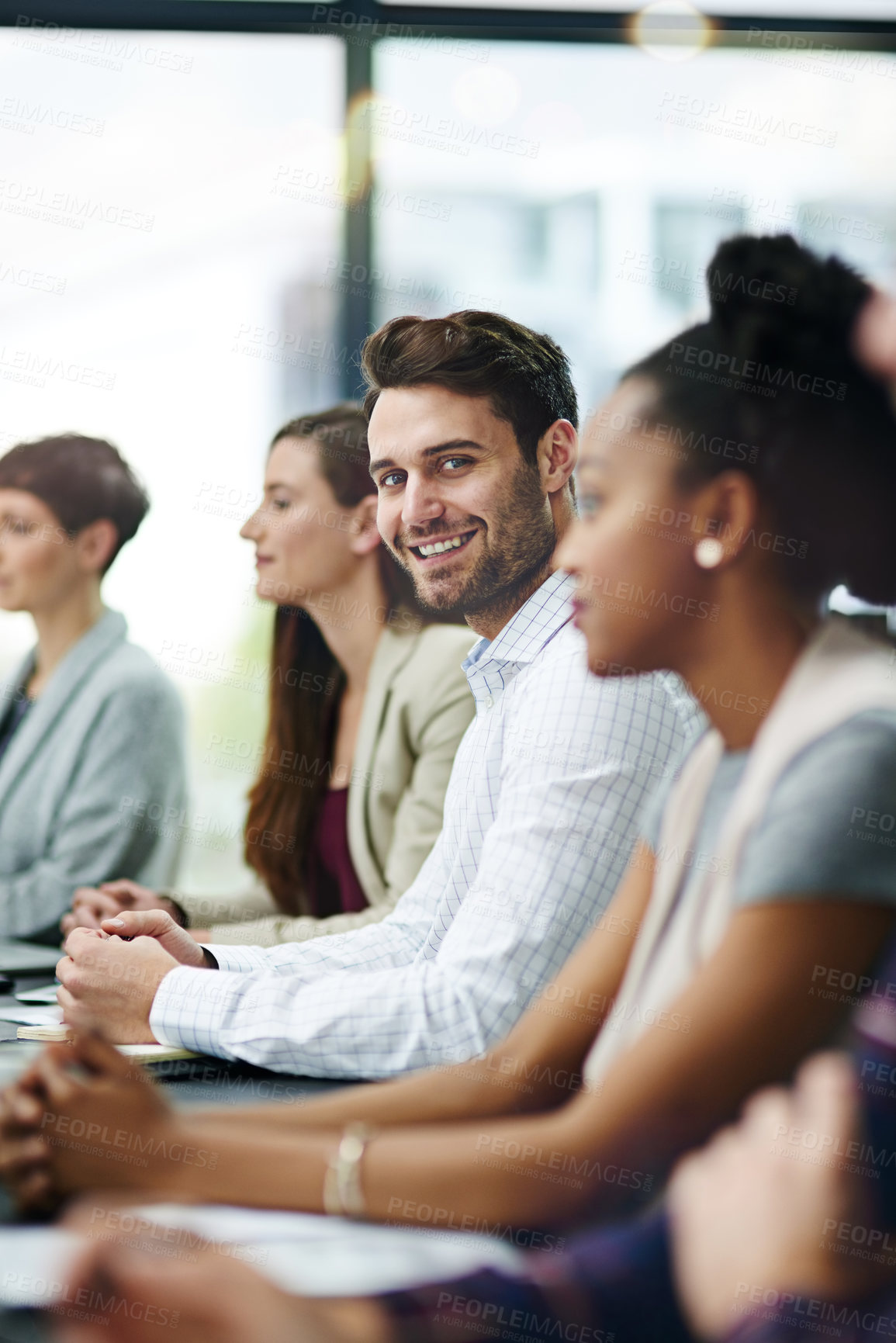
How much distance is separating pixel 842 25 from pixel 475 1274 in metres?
2.43

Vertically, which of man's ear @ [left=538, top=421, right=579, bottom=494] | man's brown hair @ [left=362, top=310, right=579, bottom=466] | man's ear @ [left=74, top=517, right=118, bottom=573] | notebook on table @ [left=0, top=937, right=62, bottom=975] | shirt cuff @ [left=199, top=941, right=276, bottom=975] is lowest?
notebook on table @ [left=0, top=937, right=62, bottom=975]

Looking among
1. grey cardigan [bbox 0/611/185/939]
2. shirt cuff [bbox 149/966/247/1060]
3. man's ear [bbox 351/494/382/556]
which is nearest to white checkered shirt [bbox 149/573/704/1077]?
shirt cuff [bbox 149/966/247/1060]

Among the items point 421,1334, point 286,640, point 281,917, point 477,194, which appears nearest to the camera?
point 421,1334

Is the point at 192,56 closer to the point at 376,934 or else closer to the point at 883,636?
the point at 376,934

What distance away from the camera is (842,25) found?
7.57 feet

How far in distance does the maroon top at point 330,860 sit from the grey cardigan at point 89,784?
1.09ft

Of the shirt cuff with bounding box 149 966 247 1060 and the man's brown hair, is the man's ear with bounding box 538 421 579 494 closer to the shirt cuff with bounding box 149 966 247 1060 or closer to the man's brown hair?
the man's brown hair

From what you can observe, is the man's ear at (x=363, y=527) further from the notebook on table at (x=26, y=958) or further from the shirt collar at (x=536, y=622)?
the notebook on table at (x=26, y=958)

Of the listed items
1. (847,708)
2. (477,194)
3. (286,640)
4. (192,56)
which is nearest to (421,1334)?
(847,708)

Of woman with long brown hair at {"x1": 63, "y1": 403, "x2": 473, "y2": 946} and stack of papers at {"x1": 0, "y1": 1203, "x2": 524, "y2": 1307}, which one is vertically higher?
woman with long brown hair at {"x1": 63, "y1": 403, "x2": 473, "y2": 946}

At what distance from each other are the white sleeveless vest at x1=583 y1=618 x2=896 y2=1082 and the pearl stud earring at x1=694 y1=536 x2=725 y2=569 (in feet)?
0.29

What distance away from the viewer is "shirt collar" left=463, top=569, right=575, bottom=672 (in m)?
1.33

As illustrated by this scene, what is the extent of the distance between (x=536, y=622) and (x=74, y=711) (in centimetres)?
114

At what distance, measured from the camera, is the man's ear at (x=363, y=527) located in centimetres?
201
